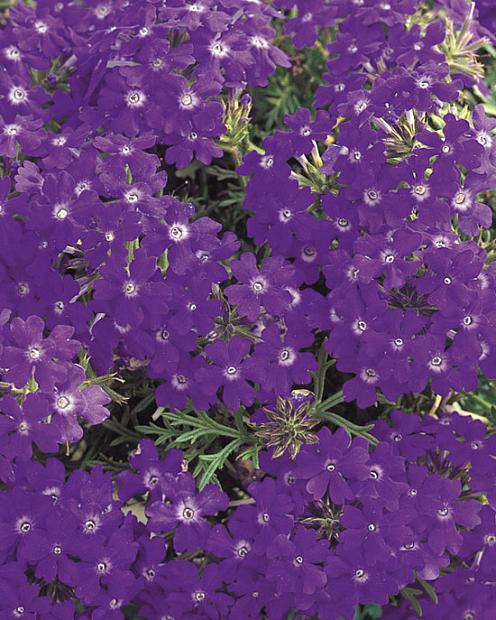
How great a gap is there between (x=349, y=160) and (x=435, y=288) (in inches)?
11.8

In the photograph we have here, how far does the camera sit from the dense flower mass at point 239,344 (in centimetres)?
162

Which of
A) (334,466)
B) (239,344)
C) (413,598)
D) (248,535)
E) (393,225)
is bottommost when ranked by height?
(413,598)

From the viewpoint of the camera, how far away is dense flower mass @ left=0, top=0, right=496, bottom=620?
63.6 inches

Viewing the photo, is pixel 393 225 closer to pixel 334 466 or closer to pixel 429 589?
pixel 334 466

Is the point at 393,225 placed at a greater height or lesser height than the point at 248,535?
greater

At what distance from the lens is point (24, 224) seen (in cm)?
181

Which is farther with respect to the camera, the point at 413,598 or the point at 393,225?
the point at 413,598

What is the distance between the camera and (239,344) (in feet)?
5.37

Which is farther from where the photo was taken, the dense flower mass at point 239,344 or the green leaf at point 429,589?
the green leaf at point 429,589

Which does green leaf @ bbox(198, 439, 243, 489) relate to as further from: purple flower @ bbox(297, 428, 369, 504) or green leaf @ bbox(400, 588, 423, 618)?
green leaf @ bbox(400, 588, 423, 618)

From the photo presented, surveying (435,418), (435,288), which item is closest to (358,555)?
(435,418)

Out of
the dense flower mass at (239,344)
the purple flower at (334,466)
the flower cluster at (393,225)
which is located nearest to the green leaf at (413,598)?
the dense flower mass at (239,344)

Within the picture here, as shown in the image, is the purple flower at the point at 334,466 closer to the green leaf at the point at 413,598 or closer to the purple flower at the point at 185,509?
the purple flower at the point at 185,509

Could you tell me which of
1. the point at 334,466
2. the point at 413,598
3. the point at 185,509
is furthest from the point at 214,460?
the point at 413,598
